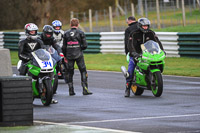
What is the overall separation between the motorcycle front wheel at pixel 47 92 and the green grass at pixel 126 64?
7592mm

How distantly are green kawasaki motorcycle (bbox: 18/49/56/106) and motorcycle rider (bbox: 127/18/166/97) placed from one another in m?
2.19

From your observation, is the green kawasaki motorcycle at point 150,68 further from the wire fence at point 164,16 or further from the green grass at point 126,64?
the wire fence at point 164,16

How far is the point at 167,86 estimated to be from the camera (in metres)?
16.5

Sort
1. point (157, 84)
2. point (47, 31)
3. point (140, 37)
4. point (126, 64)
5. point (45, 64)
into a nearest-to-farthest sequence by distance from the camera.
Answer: point (45, 64) < point (157, 84) < point (140, 37) < point (47, 31) < point (126, 64)

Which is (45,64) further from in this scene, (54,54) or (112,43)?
(112,43)

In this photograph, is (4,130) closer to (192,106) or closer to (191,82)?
(192,106)

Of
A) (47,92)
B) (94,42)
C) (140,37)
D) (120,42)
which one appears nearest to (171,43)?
→ (120,42)

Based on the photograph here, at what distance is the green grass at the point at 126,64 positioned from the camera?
20692 mm

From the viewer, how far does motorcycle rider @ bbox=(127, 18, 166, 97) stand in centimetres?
1448

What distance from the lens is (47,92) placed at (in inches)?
500

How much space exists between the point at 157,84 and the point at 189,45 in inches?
423

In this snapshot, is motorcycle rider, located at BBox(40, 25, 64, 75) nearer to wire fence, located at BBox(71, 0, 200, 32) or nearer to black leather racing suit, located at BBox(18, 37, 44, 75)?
black leather racing suit, located at BBox(18, 37, 44, 75)

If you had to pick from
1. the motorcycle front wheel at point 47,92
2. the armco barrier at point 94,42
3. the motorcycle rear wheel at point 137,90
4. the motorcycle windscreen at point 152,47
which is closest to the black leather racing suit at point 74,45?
the motorcycle rear wheel at point 137,90

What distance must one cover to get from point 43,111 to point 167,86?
5318mm
